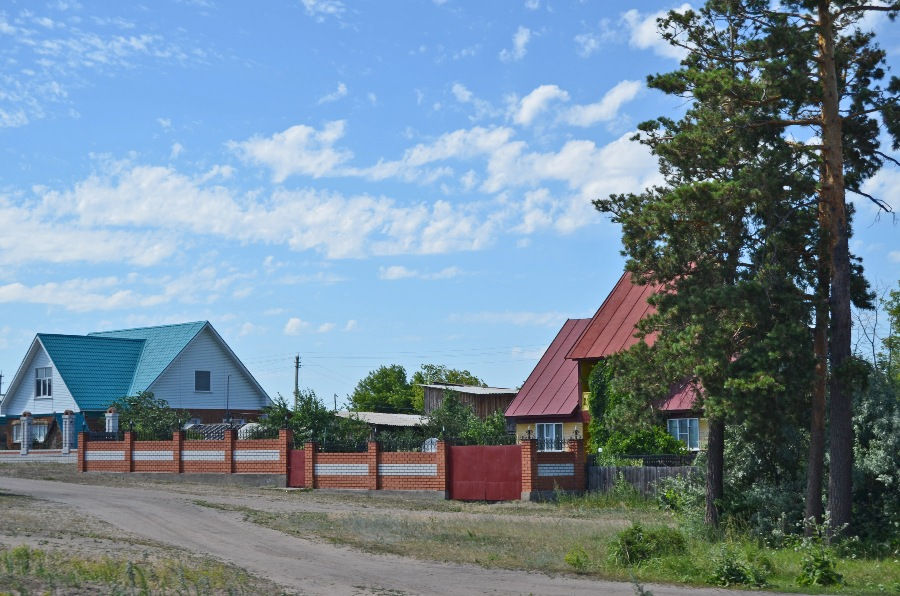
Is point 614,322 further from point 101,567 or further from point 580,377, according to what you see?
point 101,567

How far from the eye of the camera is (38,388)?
168 ft

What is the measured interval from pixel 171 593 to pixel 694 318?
10472 mm

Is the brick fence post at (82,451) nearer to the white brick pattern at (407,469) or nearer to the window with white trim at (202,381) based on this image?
the window with white trim at (202,381)

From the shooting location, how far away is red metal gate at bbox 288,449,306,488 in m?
33.6

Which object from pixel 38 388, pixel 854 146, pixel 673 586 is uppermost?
pixel 854 146

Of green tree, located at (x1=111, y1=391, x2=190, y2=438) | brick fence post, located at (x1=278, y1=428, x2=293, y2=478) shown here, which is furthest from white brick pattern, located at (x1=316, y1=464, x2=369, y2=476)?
green tree, located at (x1=111, y1=391, x2=190, y2=438)

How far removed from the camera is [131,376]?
51469 mm

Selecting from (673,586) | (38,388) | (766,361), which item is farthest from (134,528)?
(38,388)

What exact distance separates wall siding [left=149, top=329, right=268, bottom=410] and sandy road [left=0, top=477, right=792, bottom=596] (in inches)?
1016

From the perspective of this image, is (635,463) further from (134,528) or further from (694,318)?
(134,528)

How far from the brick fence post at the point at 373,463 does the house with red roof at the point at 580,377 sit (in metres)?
5.87

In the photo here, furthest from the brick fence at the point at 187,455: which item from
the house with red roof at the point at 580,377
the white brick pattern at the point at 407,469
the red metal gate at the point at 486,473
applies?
the house with red roof at the point at 580,377

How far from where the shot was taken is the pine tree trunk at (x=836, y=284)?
717 inches

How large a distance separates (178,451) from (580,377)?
1515 cm
